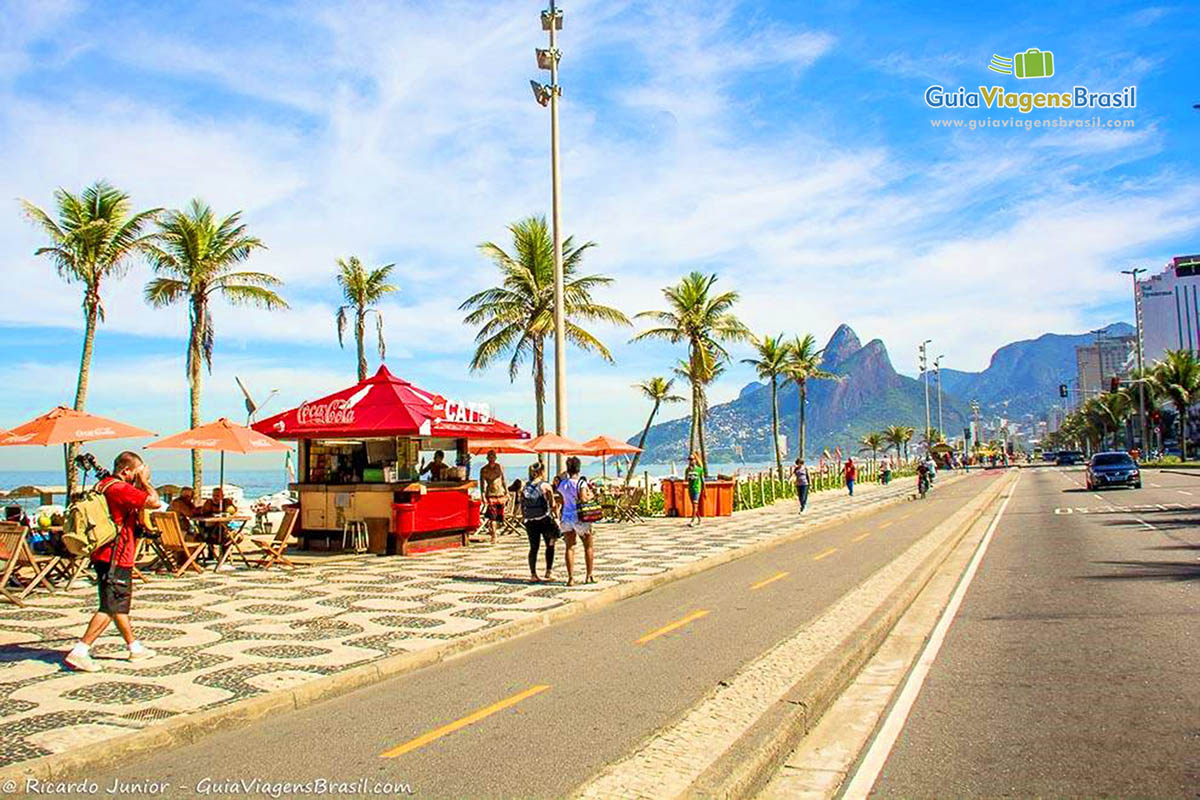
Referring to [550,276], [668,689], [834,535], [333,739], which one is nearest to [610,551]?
[834,535]

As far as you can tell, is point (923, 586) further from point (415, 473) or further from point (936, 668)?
point (415, 473)

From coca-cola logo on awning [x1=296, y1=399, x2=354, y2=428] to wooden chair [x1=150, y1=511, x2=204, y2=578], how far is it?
3.69 meters

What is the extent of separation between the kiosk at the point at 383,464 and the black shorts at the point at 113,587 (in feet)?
30.0

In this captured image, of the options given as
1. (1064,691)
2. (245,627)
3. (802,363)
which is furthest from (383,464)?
(802,363)

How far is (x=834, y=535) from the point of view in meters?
22.2

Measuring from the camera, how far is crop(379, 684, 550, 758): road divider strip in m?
5.79

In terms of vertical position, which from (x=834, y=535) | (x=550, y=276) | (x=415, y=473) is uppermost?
(x=550, y=276)

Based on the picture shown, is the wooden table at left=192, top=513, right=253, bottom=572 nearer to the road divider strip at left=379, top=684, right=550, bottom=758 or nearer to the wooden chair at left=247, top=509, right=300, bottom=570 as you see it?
the wooden chair at left=247, top=509, right=300, bottom=570

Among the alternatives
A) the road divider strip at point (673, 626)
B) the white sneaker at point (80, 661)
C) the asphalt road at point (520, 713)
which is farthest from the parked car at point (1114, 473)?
the white sneaker at point (80, 661)

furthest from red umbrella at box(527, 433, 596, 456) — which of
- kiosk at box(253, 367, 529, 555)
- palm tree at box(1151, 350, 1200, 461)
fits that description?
palm tree at box(1151, 350, 1200, 461)

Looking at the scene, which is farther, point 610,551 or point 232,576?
point 610,551

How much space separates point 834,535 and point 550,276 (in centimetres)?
1474

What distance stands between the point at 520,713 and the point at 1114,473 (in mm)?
38871

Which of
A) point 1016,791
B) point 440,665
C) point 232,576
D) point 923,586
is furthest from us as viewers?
point 232,576
